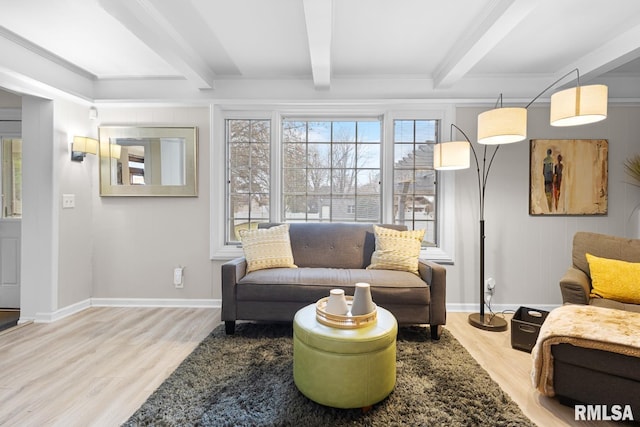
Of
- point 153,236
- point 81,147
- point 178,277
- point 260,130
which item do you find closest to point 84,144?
point 81,147

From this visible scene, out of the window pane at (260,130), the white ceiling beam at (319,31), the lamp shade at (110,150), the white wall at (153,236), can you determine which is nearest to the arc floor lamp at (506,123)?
the white ceiling beam at (319,31)

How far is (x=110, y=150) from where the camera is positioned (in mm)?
3395

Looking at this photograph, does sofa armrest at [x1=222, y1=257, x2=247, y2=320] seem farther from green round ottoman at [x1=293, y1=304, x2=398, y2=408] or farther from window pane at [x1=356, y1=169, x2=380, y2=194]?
window pane at [x1=356, y1=169, x2=380, y2=194]

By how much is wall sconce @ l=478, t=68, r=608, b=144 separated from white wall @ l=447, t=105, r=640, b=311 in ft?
3.54

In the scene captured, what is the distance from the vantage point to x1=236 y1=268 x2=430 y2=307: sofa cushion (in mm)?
2502

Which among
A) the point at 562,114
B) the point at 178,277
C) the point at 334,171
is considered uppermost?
the point at 562,114

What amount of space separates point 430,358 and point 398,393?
534mm

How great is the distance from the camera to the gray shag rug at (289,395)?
1582 mm

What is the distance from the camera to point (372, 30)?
2.46m

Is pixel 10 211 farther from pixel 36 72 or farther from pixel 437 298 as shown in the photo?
pixel 437 298

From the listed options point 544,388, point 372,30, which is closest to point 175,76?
point 372,30

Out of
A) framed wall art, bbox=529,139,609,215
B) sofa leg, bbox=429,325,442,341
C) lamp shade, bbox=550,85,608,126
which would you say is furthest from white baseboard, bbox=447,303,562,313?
lamp shade, bbox=550,85,608,126

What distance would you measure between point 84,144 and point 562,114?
13.1 feet

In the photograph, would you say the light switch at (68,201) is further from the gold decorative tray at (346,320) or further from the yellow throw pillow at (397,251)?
the yellow throw pillow at (397,251)
